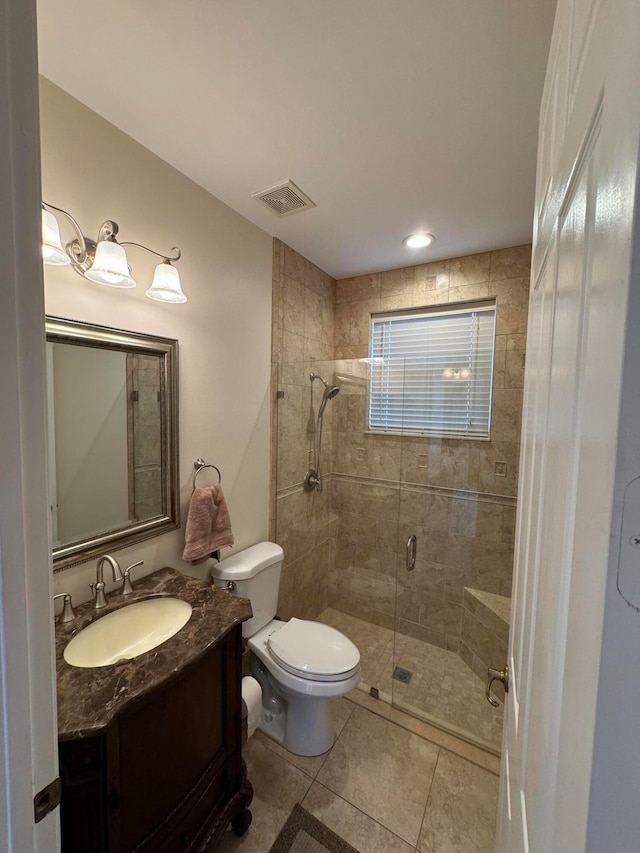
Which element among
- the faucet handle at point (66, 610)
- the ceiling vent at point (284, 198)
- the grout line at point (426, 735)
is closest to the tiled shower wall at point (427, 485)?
the grout line at point (426, 735)

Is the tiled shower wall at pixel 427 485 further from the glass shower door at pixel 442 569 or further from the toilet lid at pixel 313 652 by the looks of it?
the toilet lid at pixel 313 652

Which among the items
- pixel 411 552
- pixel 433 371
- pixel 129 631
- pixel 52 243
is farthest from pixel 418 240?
pixel 129 631

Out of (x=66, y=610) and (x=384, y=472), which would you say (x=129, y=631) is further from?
(x=384, y=472)

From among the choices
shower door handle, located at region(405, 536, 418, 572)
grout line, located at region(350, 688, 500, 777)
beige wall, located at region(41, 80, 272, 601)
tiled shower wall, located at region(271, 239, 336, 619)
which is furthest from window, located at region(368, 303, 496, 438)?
grout line, located at region(350, 688, 500, 777)

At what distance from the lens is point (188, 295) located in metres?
1.52

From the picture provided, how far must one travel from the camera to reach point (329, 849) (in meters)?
1.23

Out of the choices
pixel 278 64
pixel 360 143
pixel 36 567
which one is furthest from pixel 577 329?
pixel 360 143

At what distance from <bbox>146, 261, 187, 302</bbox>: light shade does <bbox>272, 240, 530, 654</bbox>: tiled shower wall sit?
2.59ft

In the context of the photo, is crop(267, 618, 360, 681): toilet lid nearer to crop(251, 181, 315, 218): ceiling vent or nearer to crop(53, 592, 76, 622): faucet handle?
crop(53, 592, 76, 622): faucet handle

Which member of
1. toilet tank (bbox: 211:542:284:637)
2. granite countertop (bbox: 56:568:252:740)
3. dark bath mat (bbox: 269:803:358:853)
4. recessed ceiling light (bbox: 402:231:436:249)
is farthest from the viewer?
recessed ceiling light (bbox: 402:231:436:249)

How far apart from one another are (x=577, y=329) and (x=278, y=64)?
1.28m

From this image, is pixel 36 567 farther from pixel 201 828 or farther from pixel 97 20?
pixel 97 20

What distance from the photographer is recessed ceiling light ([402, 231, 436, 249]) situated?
1.94 m

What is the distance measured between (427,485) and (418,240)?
1581mm
